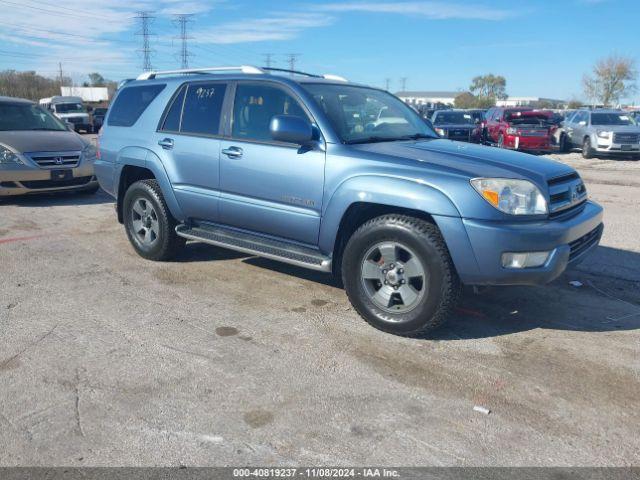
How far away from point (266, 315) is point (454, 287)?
149 centimetres

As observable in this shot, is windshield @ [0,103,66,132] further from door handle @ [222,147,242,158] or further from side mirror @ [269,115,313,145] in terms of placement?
side mirror @ [269,115,313,145]

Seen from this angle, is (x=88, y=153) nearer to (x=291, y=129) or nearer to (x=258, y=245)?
(x=258, y=245)

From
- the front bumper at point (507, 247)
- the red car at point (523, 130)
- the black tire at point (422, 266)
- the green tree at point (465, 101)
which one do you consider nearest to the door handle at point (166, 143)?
the black tire at point (422, 266)

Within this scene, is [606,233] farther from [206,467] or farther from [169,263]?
[206,467]

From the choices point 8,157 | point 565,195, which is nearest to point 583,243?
point 565,195

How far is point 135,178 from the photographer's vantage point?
619cm

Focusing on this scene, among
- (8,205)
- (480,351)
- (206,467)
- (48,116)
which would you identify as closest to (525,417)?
(480,351)

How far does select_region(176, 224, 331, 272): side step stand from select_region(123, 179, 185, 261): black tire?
163 mm

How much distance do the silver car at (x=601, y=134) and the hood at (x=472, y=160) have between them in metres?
15.6

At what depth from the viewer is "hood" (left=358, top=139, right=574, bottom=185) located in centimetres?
391

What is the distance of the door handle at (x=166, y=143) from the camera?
217 inches

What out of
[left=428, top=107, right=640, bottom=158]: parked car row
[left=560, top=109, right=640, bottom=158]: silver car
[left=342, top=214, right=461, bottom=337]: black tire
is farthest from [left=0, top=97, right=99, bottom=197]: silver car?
[left=560, top=109, right=640, bottom=158]: silver car

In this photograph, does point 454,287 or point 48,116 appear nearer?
point 454,287

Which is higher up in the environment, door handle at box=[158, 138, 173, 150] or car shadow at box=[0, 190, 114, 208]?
door handle at box=[158, 138, 173, 150]
